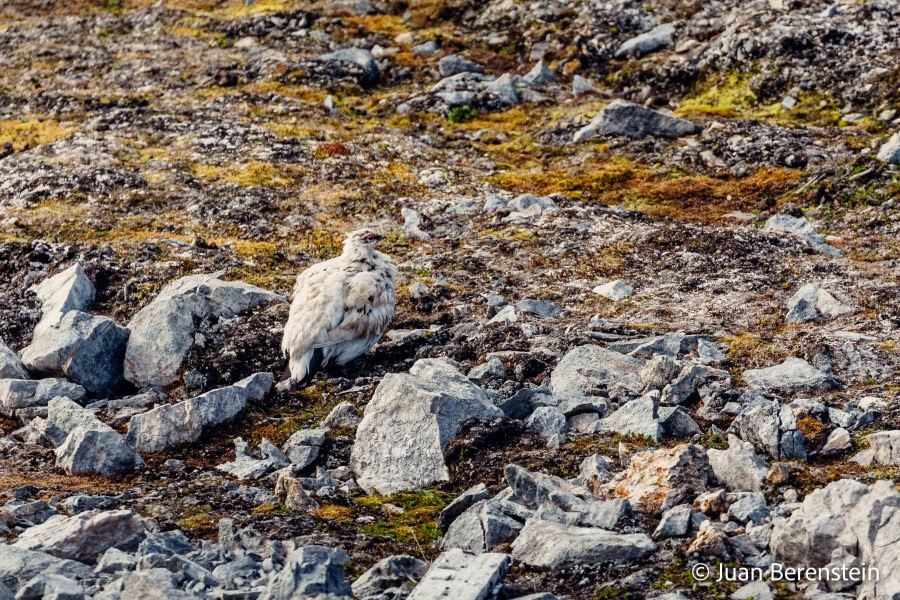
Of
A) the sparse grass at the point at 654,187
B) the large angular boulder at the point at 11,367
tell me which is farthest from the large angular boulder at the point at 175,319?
the sparse grass at the point at 654,187

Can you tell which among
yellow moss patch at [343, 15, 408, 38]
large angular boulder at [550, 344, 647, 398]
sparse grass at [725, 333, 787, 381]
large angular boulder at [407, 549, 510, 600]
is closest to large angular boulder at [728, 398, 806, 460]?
large angular boulder at [550, 344, 647, 398]

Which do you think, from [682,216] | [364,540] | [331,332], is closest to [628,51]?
[682,216]

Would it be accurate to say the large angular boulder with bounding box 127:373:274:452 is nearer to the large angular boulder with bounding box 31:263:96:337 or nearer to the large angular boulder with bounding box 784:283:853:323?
the large angular boulder with bounding box 31:263:96:337

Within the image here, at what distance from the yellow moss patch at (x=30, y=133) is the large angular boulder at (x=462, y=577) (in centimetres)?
1857

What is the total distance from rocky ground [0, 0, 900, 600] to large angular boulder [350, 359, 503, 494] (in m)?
0.04

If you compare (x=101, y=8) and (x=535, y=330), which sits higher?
(x=101, y=8)

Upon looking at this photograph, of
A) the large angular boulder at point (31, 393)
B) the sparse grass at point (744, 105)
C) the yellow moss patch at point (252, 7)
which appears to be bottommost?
the sparse grass at point (744, 105)

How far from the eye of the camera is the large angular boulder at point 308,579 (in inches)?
261

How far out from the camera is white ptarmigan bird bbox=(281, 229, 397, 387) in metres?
12.2

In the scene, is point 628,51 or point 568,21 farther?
point 568,21

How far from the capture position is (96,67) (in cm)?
2814

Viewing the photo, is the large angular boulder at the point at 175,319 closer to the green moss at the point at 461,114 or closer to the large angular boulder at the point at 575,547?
the large angular boulder at the point at 575,547

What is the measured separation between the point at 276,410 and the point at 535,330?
3.58 metres

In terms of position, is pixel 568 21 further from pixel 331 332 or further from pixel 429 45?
pixel 331 332
